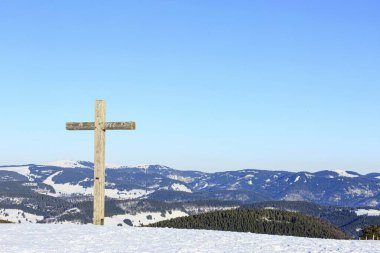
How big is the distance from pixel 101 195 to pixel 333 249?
1042cm

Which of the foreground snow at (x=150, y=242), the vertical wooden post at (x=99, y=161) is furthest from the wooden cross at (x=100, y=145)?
the foreground snow at (x=150, y=242)

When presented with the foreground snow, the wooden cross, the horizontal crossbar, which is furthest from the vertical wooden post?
the foreground snow

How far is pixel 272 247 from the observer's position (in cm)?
1831

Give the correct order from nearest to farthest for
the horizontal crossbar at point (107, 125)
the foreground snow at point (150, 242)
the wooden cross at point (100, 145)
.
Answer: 1. the foreground snow at point (150, 242)
2. the horizontal crossbar at point (107, 125)
3. the wooden cross at point (100, 145)

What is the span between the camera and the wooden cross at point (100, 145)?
961 inches

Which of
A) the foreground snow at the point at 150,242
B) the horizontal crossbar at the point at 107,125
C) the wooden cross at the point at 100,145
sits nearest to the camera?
the foreground snow at the point at 150,242

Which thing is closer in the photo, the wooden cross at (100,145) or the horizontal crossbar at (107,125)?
the horizontal crossbar at (107,125)

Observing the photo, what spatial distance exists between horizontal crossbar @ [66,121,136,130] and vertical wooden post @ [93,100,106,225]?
0.28 metres

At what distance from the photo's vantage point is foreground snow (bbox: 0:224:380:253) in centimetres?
1780

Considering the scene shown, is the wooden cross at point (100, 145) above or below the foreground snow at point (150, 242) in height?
above

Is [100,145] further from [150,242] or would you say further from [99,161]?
[150,242]

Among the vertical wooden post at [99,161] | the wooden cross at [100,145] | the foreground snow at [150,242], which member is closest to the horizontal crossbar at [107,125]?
the wooden cross at [100,145]

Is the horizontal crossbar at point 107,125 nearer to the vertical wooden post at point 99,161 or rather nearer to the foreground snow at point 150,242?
the vertical wooden post at point 99,161

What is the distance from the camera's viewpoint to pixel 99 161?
2461cm
